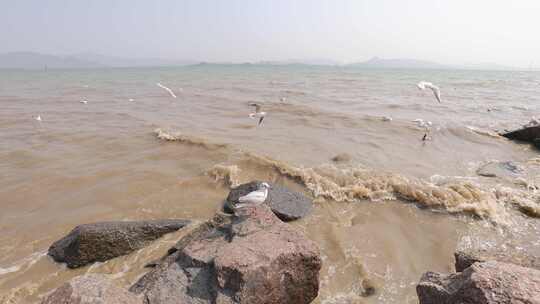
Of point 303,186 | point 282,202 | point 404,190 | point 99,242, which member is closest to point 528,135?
point 404,190

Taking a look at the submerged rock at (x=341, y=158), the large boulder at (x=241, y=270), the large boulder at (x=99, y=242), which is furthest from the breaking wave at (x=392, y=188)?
the large boulder at (x=241, y=270)

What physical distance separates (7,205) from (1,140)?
6384 millimetres

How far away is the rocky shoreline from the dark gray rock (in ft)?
17.2

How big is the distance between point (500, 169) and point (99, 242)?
368 inches

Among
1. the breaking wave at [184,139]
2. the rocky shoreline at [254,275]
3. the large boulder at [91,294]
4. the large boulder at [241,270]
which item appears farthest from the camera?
the breaking wave at [184,139]

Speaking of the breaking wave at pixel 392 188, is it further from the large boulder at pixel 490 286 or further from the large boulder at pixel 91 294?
the large boulder at pixel 91 294

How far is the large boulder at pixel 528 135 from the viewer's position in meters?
11.8

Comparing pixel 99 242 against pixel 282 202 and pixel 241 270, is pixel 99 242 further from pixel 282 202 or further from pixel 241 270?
pixel 282 202

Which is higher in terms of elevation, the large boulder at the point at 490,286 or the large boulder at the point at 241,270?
the large boulder at the point at 490,286

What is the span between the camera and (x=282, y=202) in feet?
20.3

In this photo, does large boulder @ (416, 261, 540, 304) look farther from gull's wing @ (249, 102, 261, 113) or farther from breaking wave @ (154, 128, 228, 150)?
gull's wing @ (249, 102, 261, 113)

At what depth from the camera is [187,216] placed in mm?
6250

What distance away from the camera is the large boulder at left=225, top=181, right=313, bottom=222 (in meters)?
5.95

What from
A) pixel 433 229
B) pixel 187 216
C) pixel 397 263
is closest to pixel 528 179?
pixel 433 229
